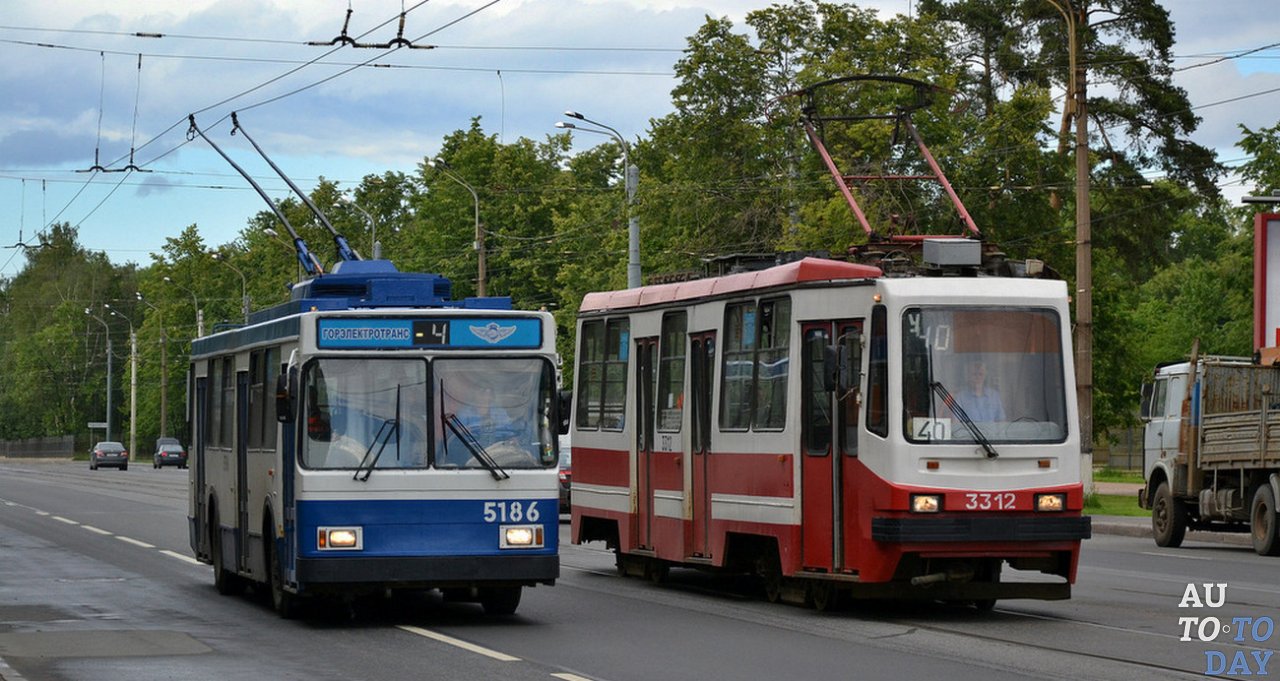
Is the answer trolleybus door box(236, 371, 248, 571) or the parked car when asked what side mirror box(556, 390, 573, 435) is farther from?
the parked car

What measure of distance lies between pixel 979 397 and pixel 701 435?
11.4 ft

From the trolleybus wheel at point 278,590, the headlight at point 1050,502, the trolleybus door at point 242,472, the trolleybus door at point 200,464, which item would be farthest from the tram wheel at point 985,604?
the trolleybus door at point 200,464

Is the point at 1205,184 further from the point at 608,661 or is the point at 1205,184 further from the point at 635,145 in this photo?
the point at 608,661

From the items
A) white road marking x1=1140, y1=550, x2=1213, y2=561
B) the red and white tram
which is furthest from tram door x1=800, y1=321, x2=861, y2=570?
white road marking x1=1140, y1=550, x2=1213, y2=561

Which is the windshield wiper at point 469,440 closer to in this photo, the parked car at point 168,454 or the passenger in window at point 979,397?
the passenger in window at point 979,397

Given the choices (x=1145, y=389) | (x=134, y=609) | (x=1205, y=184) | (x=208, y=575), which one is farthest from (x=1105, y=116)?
(x=134, y=609)

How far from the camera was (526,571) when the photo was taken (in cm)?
1579

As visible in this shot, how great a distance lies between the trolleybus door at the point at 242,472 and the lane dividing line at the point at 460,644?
2.86 m

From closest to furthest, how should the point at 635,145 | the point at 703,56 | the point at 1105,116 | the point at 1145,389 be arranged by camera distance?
the point at 1145,389 → the point at 703,56 → the point at 1105,116 → the point at 635,145

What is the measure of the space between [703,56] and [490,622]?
35.3m

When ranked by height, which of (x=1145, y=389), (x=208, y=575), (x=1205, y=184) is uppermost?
(x=1205, y=184)

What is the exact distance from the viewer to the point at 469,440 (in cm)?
1596

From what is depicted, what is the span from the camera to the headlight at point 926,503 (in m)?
15.9

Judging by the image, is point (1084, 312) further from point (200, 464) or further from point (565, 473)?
point (200, 464)
